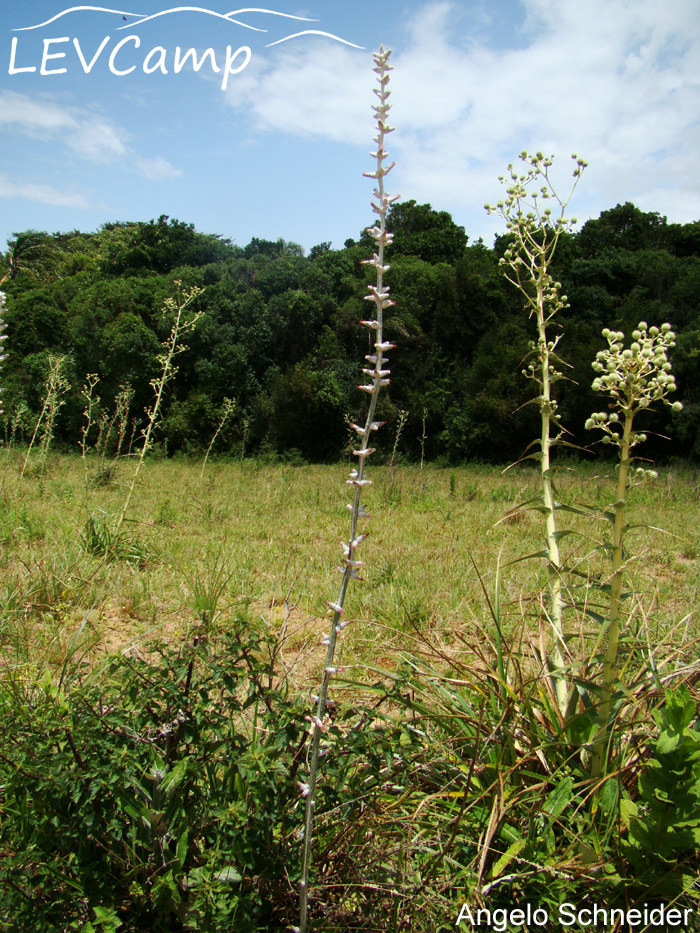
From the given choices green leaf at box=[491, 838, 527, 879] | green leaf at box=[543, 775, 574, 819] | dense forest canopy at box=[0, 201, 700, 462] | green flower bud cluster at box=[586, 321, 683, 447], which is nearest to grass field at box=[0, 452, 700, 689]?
green flower bud cluster at box=[586, 321, 683, 447]

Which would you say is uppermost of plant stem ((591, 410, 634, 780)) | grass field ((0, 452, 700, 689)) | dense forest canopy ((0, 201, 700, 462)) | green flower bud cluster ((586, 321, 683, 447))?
dense forest canopy ((0, 201, 700, 462))

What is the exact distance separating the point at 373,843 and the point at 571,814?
56cm

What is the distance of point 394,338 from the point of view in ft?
53.3

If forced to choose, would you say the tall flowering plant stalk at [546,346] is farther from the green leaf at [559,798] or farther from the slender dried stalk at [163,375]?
Answer: the slender dried stalk at [163,375]

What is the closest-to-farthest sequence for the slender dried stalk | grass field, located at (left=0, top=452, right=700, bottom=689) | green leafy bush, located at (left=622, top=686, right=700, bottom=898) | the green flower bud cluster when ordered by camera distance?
green leafy bush, located at (left=622, top=686, right=700, bottom=898)
the green flower bud cluster
grass field, located at (left=0, top=452, right=700, bottom=689)
the slender dried stalk

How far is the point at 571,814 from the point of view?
1.60 metres

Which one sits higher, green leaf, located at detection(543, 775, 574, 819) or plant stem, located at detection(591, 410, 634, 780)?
plant stem, located at detection(591, 410, 634, 780)

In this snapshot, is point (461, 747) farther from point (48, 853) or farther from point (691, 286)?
point (691, 286)

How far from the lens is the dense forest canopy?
1524cm

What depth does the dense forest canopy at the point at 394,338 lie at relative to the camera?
50.0 ft

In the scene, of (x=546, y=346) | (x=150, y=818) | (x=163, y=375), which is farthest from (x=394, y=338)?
(x=150, y=818)

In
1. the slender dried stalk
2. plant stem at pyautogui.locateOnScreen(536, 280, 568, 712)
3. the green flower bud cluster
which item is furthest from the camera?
the slender dried stalk

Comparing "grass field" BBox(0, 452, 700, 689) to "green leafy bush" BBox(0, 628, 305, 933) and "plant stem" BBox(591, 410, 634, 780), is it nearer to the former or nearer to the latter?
"plant stem" BBox(591, 410, 634, 780)

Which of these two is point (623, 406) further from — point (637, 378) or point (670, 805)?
point (670, 805)
